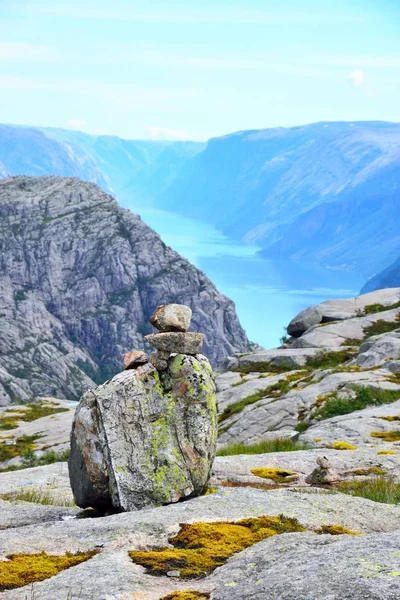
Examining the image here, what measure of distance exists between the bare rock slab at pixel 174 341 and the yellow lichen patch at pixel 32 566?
7.41 m

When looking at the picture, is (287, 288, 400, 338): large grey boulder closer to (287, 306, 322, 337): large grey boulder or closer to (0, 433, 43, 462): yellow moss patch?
(287, 306, 322, 337): large grey boulder

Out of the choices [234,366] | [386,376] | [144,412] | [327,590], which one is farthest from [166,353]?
[234,366]

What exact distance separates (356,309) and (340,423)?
53232 mm

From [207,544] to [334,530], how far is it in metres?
3.14

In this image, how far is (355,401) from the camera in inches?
1855

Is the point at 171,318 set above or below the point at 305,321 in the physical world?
below

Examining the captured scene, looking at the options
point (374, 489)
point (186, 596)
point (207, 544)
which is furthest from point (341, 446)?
point (186, 596)

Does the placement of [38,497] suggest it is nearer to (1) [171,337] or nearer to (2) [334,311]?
(1) [171,337]

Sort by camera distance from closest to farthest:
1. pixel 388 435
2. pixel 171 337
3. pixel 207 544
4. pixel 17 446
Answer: pixel 207 544 → pixel 171 337 → pixel 388 435 → pixel 17 446

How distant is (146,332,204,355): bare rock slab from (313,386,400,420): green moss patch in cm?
2629

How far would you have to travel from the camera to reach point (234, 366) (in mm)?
77750

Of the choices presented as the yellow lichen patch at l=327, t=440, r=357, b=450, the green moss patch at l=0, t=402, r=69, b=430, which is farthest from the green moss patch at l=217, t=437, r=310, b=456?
the green moss patch at l=0, t=402, r=69, b=430

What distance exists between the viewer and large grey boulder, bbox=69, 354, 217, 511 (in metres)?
20.0

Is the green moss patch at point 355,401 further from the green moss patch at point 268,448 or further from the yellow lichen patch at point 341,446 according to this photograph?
the yellow lichen patch at point 341,446
